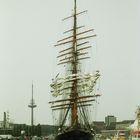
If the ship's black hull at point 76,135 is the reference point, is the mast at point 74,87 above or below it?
above

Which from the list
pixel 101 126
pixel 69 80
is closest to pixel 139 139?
pixel 69 80

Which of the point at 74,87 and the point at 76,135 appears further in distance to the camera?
the point at 74,87

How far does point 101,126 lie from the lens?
193875 mm

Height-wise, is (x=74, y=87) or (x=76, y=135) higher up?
(x=74, y=87)

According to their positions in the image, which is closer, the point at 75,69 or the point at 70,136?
the point at 70,136

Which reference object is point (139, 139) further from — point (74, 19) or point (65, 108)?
point (74, 19)

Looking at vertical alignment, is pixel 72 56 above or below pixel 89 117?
above

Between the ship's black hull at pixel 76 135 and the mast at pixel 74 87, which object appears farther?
the mast at pixel 74 87

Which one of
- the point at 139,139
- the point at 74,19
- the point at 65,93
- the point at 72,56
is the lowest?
the point at 139,139

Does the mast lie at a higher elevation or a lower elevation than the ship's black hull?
higher

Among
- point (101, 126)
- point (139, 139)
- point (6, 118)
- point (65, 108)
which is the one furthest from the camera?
point (101, 126)

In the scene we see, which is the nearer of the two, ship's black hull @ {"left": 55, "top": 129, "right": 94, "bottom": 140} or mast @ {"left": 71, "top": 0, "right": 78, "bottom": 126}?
ship's black hull @ {"left": 55, "top": 129, "right": 94, "bottom": 140}

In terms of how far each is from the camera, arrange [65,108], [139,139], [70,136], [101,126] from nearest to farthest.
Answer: [70,136] < [65,108] < [139,139] < [101,126]

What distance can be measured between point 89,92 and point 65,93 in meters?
3.52
